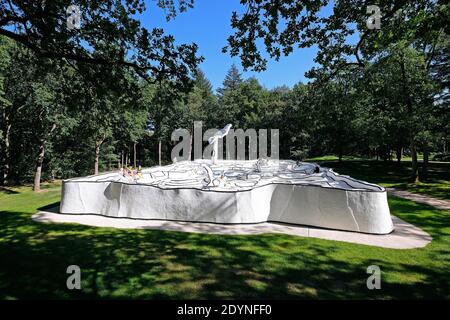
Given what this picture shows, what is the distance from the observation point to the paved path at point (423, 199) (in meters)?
14.6

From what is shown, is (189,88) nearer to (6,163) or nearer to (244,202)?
(244,202)

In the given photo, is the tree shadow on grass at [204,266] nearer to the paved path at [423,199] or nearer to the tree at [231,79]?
the paved path at [423,199]

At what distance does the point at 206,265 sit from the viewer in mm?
6828

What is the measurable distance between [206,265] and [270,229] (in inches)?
156

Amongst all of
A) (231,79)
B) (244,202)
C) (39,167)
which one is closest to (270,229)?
(244,202)

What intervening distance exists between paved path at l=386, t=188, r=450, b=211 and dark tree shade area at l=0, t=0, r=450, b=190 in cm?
488

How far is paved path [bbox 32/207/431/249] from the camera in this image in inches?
350

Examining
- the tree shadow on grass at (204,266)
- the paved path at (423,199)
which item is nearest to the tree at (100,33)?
the tree shadow on grass at (204,266)

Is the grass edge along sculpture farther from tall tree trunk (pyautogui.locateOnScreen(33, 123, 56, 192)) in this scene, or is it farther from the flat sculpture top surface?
tall tree trunk (pyautogui.locateOnScreen(33, 123, 56, 192))

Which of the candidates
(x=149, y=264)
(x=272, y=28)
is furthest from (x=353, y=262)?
(x=272, y=28)

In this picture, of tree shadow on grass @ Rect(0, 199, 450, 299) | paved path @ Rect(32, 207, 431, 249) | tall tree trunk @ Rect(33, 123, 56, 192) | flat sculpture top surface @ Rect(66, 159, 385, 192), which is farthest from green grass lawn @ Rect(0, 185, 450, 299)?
tall tree trunk @ Rect(33, 123, 56, 192)
